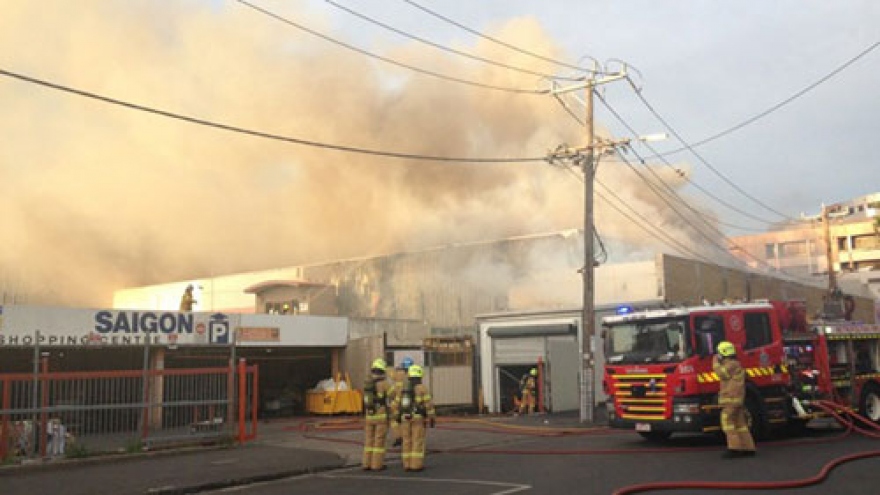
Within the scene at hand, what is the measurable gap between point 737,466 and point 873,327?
21.7ft

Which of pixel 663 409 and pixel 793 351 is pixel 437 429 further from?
pixel 793 351

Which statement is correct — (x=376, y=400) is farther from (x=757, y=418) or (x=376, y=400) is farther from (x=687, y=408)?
(x=757, y=418)

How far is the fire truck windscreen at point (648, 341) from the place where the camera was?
11492mm

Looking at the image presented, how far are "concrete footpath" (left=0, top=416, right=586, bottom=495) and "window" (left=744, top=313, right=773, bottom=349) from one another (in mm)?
4725

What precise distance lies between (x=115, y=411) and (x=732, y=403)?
9152mm

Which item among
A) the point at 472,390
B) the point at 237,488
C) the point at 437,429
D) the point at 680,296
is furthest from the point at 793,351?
the point at 680,296

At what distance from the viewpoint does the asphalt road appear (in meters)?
7.97

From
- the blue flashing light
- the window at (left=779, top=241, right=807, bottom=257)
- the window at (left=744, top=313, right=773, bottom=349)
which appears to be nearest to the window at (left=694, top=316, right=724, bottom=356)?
the window at (left=744, top=313, right=773, bottom=349)

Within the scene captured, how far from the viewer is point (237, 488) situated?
914cm

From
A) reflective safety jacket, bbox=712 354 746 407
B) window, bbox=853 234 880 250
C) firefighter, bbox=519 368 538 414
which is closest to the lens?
reflective safety jacket, bbox=712 354 746 407

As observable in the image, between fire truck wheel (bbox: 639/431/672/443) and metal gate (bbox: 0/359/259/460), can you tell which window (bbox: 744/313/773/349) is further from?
metal gate (bbox: 0/359/259/460)

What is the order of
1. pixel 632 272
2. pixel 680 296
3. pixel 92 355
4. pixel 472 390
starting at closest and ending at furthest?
pixel 92 355 < pixel 472 390 < pixel 680 296 < pixel 632 272

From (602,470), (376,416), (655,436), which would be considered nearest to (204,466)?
(376,416)

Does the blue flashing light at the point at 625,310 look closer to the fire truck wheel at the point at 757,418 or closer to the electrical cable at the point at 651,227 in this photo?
the fire truck wheel at the point at 757,418
